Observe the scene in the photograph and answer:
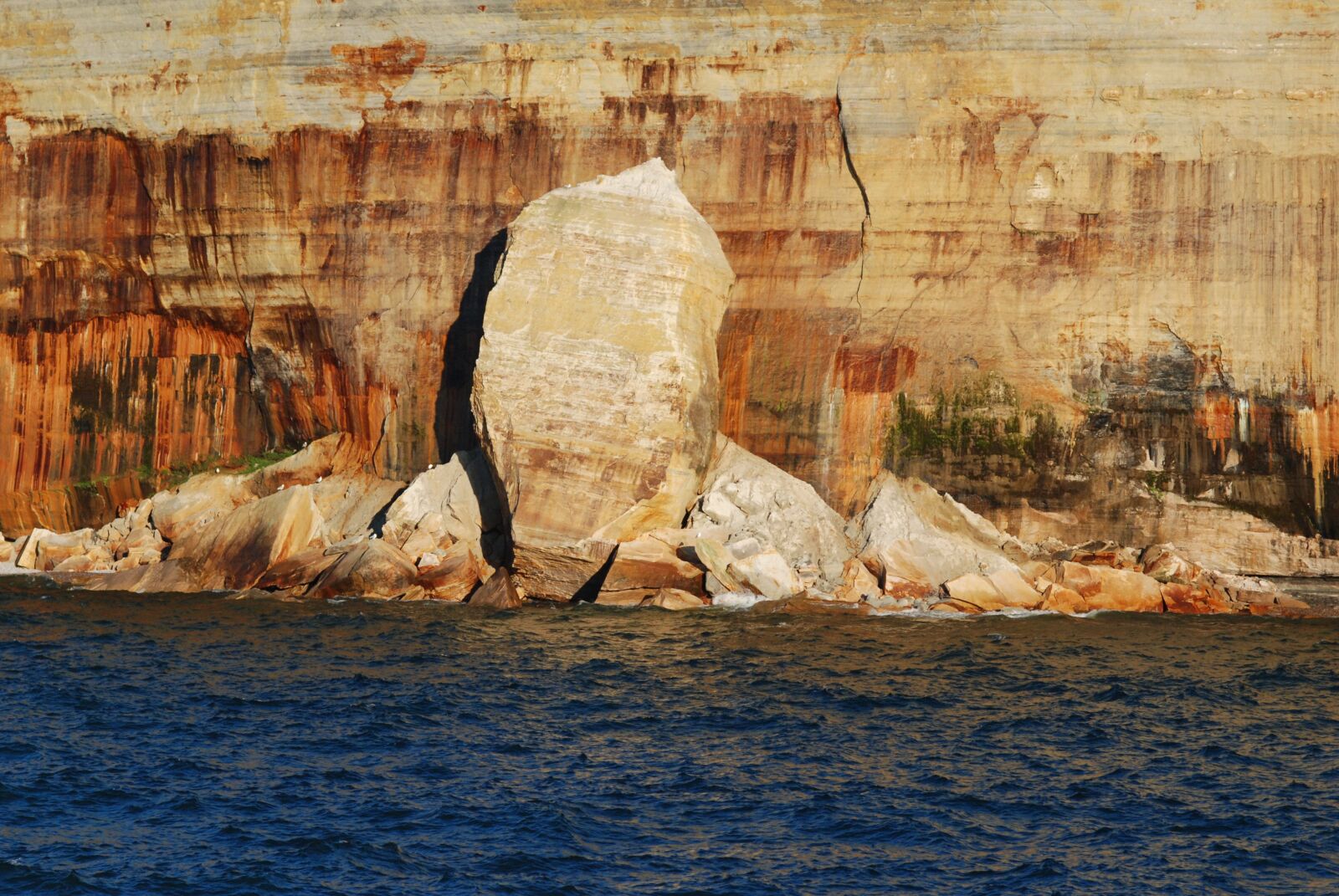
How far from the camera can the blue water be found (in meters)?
11.5

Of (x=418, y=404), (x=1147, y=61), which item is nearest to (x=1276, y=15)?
(x=1147, y=61)

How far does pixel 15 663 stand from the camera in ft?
58.2

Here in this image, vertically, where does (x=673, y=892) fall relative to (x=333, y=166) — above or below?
below

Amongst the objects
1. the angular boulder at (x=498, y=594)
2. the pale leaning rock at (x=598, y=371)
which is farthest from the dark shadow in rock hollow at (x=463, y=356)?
the angular boulder at (x=498, y=594)

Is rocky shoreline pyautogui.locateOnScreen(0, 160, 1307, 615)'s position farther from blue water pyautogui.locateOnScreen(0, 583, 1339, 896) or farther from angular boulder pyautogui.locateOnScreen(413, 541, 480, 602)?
blue water pyautogui.locateOnScreen(0, 583, 1339, 896)

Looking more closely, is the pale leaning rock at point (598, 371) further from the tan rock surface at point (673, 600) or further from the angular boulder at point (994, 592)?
the angular boulder at point (994, 592)

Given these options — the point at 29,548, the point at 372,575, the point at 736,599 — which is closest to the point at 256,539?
the point at 372,575

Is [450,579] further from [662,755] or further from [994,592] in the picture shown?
[662,755]

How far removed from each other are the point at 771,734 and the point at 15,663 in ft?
28.7

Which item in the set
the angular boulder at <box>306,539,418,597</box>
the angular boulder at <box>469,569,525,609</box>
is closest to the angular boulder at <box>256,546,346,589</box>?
the angular boulder at <box>306,539,418,597</box>

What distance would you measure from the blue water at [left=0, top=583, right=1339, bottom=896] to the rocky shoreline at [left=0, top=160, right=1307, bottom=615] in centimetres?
110

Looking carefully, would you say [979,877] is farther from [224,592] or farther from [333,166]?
[333,166]

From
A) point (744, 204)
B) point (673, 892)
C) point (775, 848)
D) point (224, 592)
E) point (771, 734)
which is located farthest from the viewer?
point (744, 204)

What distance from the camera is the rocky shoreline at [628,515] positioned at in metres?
21.3
